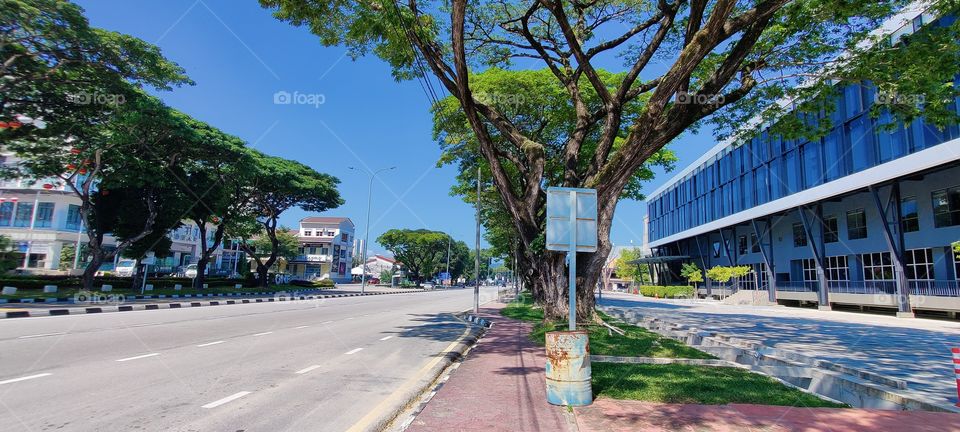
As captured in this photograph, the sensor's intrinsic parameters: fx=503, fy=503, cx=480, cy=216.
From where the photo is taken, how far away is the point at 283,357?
349 inches

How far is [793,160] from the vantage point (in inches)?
1276

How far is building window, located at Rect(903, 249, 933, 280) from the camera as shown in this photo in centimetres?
2406

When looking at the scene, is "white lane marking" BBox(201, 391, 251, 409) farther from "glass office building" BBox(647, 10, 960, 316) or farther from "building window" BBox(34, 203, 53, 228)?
"building window" BBox(34, 203, 53, 228)

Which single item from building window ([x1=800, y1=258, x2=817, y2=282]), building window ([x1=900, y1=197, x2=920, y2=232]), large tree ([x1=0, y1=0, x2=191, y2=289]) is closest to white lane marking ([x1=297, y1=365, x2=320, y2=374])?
large tree ([x1=0, y1=0, x2=191, y2=289])

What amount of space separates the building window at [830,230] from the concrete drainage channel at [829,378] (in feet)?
82.6

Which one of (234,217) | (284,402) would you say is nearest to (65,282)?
(234,217)

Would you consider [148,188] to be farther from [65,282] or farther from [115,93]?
[115,93]

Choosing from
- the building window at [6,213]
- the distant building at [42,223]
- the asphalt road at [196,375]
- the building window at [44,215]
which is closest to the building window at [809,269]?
the asphalt road at [196,375]

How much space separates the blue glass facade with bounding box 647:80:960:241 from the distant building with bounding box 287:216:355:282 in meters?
53.5

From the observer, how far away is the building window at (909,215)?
81.5 ft
